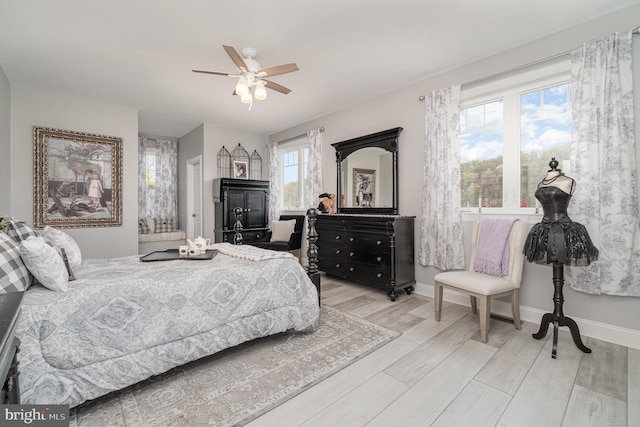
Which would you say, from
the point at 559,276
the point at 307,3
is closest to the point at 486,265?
the point at 559,276

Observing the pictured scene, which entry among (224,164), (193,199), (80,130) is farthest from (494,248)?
(193,199)

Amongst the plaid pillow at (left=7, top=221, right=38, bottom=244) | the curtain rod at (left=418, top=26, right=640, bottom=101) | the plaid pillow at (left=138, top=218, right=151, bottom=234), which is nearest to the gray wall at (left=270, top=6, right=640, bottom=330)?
the curtain rod at (left=418, top=26, right=640, bottom=101)

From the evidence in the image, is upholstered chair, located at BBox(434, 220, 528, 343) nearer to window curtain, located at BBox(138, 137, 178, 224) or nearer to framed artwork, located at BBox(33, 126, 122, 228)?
framed artwork, located at BBox(33, 126, 122, 228)

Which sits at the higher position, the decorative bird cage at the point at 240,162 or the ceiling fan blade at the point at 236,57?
the ceiling fan blade at the point at 236,57

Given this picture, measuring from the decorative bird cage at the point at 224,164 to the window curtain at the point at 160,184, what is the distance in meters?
1.62

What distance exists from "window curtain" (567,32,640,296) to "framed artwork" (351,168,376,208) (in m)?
2.23

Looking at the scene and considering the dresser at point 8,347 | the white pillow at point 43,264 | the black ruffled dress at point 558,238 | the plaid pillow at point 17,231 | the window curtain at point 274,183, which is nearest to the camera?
the dresser at point 8,347

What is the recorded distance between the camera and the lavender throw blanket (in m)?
2.67

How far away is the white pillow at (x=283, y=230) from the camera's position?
5.20m

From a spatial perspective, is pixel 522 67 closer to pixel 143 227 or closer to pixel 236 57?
pixel 236 57

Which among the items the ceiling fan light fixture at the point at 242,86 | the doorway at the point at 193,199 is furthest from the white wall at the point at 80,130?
the ceiling fan light fixture at the point at 242,86

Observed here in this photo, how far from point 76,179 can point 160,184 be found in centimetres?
220

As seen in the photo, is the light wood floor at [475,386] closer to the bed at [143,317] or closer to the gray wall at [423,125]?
the gray wall at [423,125]

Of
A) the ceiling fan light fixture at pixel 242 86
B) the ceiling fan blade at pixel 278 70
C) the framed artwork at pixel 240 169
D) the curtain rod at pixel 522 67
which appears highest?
the curtain rod at pixel 522 67
